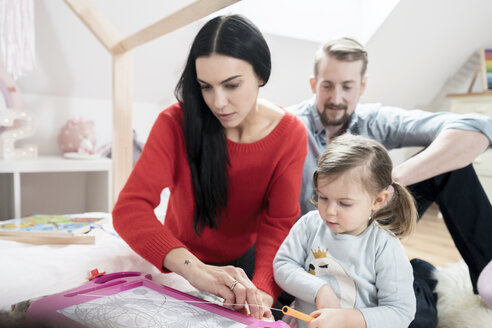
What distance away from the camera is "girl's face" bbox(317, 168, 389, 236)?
584 mm

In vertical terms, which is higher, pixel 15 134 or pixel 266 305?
pixel 15 134

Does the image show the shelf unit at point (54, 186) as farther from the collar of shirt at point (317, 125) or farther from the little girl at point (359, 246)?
the little girl at point (359, 246)

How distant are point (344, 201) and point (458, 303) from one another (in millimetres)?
565

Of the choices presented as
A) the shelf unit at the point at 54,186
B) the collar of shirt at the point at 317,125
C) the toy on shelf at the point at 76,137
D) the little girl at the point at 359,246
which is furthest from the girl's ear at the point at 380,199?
the toy on shelf at the point at 76,137

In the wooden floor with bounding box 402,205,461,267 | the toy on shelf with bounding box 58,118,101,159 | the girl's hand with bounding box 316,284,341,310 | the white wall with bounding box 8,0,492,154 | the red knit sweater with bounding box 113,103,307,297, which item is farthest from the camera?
the toy on shelf with bounding box 58,118,101,159

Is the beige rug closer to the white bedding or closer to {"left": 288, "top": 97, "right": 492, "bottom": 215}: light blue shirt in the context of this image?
{"left": 288, "top": 97, "right": 492, "bottom": 215}: light blue shirt

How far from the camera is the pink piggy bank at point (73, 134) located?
6.03 ft

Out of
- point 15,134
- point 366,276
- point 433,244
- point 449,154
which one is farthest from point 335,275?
point 15,134

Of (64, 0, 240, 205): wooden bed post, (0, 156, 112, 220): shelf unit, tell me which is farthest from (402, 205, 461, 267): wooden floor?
(0, 156, 112, 220): shelf unit

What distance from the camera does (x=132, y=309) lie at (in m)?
0.49

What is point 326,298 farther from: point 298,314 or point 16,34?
point 16,34

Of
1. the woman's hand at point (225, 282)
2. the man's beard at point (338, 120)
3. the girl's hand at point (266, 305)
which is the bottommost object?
the girl's hand at point (266, 305)

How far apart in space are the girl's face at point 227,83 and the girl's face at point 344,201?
0.20 metres

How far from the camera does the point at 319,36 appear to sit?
1681mm
